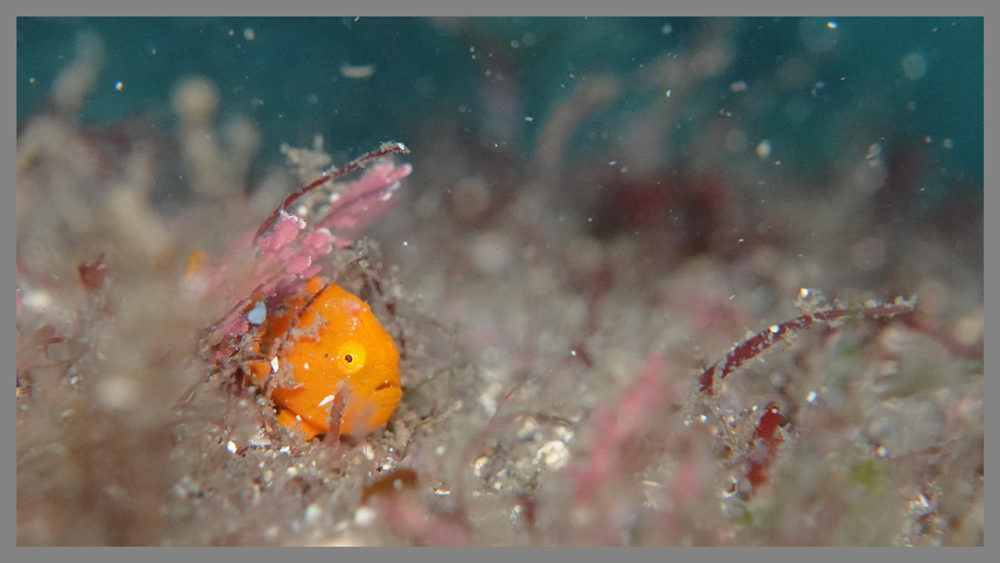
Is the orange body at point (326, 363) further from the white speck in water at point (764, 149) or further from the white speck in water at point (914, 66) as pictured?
the white speck in water at point (914, 66)

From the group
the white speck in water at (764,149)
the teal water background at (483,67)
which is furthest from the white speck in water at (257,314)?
the white speck in water at (764,149)

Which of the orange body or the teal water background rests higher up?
the teal water background

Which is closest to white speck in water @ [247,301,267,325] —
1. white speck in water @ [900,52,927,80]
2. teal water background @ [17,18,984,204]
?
teal water background @ [17,18,984,204]

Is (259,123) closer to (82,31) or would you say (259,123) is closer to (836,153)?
(82,31)

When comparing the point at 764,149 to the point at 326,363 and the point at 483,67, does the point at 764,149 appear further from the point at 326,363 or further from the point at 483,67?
the point at 326,363

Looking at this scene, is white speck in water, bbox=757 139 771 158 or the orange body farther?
white speck in water, bbox=757 139 771 158

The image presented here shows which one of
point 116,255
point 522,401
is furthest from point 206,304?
point 522,401

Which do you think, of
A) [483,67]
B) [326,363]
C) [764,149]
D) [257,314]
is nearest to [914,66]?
[764,149]

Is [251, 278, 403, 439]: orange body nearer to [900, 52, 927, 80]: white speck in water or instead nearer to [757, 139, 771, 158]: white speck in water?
[757, 139, 771, 158]: white speck in water
